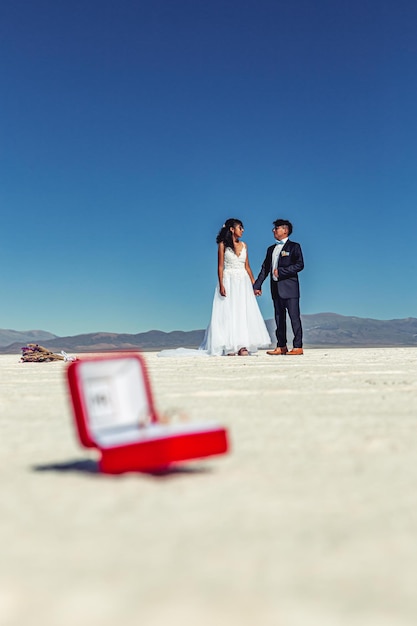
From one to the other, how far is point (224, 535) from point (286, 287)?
888 cm

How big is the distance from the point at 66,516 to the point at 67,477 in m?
0.31

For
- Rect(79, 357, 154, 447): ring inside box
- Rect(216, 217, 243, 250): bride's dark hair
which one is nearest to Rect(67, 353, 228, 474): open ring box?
Rect(79, 357, 154, 447): ring inside box

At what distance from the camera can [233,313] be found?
383 inches

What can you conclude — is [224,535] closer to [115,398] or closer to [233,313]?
[115,398]

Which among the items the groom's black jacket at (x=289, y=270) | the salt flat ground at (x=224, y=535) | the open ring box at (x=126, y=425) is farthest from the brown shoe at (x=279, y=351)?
the open ring box at (x=126, y=425)

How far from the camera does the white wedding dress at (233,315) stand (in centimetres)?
972

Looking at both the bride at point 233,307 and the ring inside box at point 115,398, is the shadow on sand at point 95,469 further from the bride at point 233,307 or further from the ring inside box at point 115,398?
the bride at point 233,307

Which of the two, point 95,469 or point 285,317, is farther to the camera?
point 285,317

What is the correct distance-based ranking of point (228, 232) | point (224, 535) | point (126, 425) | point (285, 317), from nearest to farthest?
Answer: point (224, 535)
point (126, 425)
point (228, 232)
point (285, 317)

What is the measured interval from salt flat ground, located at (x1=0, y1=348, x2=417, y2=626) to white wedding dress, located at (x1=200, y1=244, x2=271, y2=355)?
7.62 metres

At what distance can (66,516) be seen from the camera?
47.3 inches

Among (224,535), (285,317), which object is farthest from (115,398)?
(285,317)

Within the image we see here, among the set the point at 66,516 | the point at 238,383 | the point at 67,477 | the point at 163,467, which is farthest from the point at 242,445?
the point at 238,383

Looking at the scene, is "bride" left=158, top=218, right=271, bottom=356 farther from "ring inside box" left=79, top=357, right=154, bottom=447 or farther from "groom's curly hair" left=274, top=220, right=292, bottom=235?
"ring inside box" left=79, top=357, right=154, bottom=447
